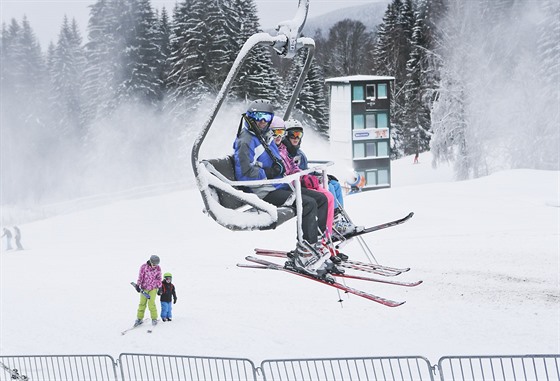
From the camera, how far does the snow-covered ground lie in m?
15.5

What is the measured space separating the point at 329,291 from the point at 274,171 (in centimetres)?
1109

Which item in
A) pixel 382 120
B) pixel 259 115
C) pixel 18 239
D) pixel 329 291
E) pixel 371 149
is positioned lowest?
pixel 18 239

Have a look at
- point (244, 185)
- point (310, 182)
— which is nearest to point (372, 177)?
point (310, 182)

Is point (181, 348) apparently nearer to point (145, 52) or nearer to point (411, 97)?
point (145, 52)

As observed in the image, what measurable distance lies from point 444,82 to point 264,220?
126ft

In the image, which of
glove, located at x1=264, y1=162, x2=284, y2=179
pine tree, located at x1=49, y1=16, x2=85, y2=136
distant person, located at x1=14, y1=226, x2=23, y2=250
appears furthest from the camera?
pine tree, located at x1=49, y1=16, x2=85, y2=136

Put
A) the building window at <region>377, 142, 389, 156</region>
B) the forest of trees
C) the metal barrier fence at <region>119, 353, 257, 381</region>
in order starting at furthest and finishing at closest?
the forest of trees → the building window at <region>377, 142, 389, 156</region> → the metal barrier fence at <region>119, 353, 257, 381</region>

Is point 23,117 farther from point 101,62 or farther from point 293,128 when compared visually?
point 293,128

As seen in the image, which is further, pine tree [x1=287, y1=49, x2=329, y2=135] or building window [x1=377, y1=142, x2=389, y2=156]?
pine tree [x1=287, y1=49, x2=329, y2=135]

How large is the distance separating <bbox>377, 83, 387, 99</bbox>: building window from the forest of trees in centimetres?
510

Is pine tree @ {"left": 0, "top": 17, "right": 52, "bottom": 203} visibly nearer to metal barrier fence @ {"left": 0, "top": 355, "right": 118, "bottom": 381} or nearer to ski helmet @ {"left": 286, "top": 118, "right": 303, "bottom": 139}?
metal barrier fence @ {"left": 0, "top": 355, "right": 118, "bottom": 381}

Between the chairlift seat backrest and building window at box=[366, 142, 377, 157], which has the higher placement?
the chairlift seat backrest

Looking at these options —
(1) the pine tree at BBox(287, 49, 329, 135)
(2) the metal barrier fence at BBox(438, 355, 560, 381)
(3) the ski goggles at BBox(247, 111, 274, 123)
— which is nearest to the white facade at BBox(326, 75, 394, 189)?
(1) the pine tree at BBox(287, 49, 329, 135)

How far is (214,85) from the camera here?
4256 cm
